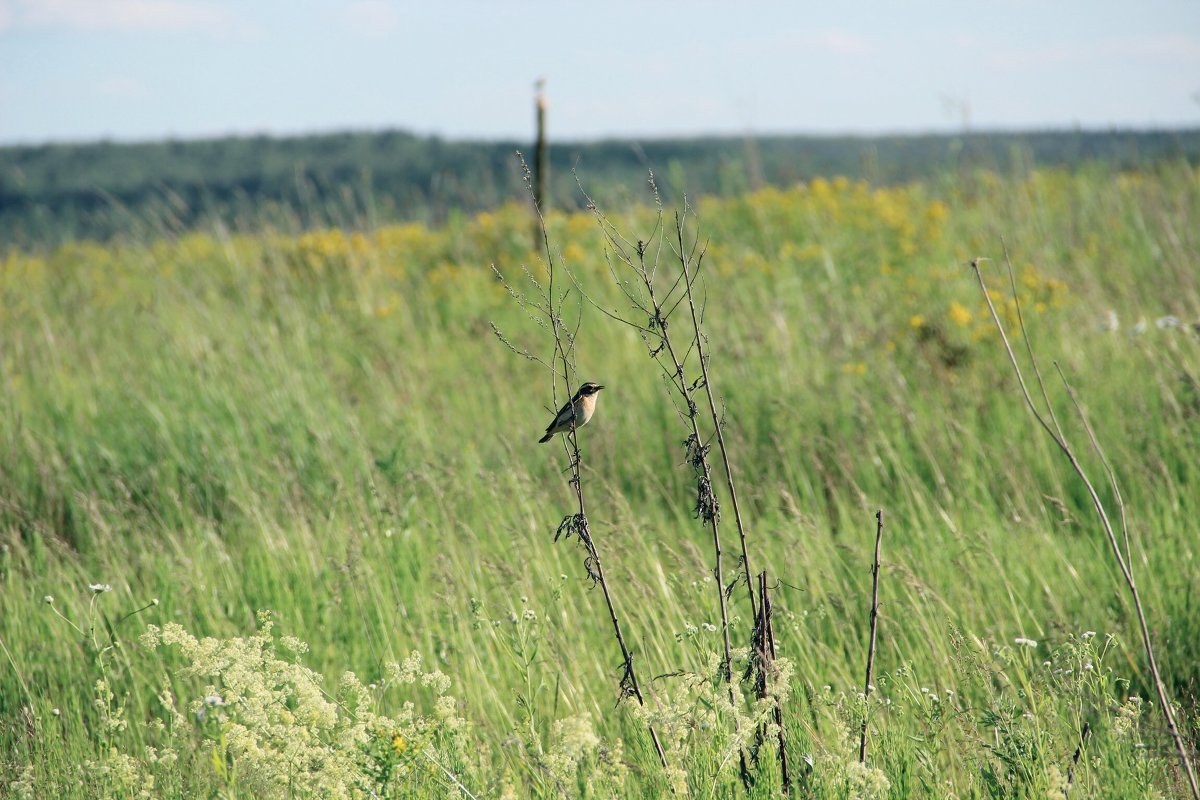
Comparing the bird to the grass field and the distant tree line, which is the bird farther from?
the distant tree line

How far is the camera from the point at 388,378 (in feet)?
17.5

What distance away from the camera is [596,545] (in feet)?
9.84

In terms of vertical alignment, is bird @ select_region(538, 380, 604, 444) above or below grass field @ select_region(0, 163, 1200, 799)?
above

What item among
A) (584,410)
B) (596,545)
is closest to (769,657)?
(584,410)

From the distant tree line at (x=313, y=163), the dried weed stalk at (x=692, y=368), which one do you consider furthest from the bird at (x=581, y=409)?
the distant tree line at (x=313, y=163)

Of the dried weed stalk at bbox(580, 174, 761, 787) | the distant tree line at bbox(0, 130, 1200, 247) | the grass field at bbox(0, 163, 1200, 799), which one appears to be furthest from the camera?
the distant tree line at bbox(0, 130, 1200, 247)

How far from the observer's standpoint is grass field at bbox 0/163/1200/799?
1882 millimetres

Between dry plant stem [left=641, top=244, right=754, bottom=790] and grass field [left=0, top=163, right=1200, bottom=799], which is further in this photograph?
grass field [left=0, top=163, right=1200, bottom=799]

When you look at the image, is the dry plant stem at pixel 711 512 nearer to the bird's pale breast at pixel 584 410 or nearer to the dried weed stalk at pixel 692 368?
the dried weed stalk at pixel 692 368

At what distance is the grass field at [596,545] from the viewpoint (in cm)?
188

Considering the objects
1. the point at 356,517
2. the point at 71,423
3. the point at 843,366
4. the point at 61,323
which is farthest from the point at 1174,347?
the point at 61,323

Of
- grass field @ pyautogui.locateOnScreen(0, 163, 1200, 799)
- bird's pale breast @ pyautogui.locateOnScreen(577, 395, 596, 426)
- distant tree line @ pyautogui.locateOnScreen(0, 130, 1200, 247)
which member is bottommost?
grass field @ pyautogui.locateOnScreen(0, 163, 1200, 799)

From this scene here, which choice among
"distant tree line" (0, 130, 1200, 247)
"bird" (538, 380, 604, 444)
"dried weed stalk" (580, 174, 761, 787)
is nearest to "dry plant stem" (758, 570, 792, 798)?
"dried weed stalk" (580, 174, 761, 787)

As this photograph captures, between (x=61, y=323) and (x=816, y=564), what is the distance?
6.24 m
